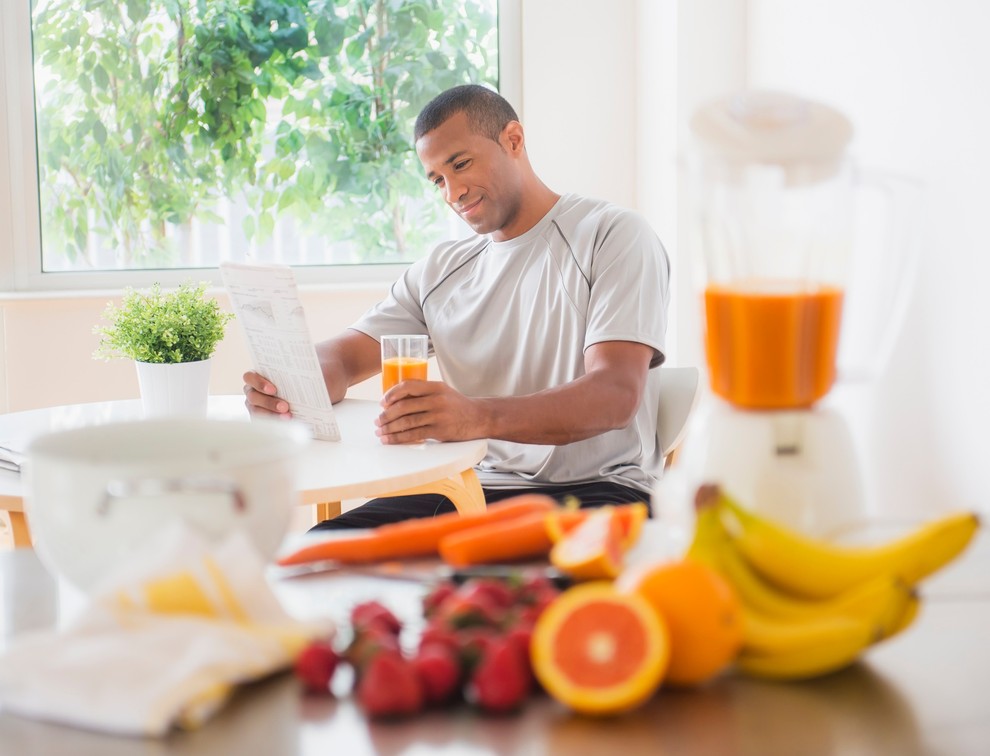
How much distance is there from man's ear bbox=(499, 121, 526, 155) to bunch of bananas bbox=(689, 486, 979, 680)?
172cm

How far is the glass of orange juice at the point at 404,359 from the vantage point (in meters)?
1.89

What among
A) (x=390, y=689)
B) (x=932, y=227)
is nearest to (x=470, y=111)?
(x=932, y=227)

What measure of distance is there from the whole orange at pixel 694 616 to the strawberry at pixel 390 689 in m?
0.15

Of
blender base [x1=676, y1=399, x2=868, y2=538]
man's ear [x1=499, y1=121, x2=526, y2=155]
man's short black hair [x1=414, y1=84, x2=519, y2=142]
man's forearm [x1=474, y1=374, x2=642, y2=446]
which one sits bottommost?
man's forearm [x1=474, y1=374, x2=642, y2=446]

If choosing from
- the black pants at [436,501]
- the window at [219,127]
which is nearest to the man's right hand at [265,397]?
the black pants at [436,501]

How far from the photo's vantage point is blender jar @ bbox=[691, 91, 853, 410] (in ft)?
2.64

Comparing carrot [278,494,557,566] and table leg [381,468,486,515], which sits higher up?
carrot [278,494,557,566]

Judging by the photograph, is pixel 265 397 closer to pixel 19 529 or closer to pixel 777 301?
pixel 19 529

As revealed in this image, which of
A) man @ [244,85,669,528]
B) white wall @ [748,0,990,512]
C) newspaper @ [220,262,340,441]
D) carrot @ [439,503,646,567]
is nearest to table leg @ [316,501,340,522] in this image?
man @ [244,85,669,528]

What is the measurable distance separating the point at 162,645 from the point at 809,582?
1.37 ft

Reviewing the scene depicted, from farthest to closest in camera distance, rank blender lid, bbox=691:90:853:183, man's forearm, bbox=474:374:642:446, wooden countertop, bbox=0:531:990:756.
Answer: man's forearm, bbox=474:374:642:446 → blender lid, bbox=691:90:853:183 → wooden countertop, bbox=0:531:990:756

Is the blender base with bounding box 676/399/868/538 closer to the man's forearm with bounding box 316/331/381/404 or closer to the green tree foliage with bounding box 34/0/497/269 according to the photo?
the man's forearm with bounding box 316/331/381/404

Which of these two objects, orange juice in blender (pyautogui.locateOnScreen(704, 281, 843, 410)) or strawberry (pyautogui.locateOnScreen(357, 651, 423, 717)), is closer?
strawberry (pyautogui.locateOnScreen(357, 651, 423, 717))

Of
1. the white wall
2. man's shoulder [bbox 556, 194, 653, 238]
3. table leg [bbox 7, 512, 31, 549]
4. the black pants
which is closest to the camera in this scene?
the white wall
